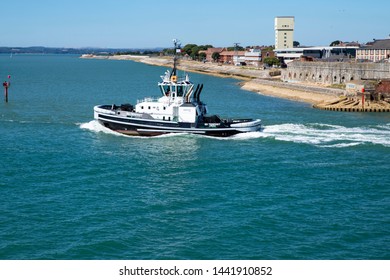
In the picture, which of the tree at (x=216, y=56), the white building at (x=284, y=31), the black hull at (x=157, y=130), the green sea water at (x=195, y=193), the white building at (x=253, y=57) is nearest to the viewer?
the green sea water at (x=195, y=193)

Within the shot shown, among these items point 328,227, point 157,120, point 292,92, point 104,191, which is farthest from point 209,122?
point 292,92

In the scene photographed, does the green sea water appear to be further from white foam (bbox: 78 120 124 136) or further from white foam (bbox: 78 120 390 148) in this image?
white foam (bbox: 78 120 124 136)

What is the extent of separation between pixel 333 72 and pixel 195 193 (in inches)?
2493

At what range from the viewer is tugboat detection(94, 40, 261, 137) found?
46.1m

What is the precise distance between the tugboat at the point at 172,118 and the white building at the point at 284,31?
13731 centimetres

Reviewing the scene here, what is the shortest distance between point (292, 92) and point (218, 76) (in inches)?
2115

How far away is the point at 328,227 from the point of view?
25.7m

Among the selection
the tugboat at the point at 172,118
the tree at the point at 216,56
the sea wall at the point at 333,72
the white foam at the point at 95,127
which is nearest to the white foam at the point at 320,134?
the white foam at the point at 95,127

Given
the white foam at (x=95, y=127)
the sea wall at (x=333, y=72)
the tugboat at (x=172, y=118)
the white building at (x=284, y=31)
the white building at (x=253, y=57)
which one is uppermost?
the white building at (x=284, y=31)

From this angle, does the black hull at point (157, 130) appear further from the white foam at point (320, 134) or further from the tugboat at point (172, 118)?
the white foam at point (320, 134)

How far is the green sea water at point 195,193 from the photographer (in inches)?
933

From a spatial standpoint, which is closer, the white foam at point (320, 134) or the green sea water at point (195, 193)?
the green sea water at point (195, 193)

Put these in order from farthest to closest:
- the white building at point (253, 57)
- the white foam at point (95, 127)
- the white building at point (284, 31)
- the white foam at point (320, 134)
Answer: the white building at point (284, 31), the white building at point (253, 57), the white foam at point (95, 127), the white foam at point (320, 134)

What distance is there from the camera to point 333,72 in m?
89.3
